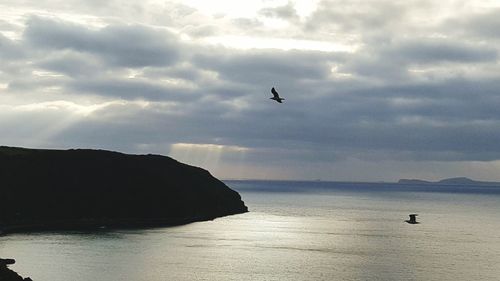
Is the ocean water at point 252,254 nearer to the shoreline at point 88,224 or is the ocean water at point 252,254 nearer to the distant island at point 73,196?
the shoreline at point 88,224

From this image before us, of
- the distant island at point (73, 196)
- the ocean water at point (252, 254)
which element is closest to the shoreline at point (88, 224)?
the distant island at point (73, 196)

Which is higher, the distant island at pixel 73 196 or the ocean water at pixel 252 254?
the distant island at pixel 73 196

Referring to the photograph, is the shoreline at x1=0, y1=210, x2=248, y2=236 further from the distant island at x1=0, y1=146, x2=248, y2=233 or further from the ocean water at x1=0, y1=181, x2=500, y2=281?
the ocean water at x1=0, y1=181, x2=500, y2=281

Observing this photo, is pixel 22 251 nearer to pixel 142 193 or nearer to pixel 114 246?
pixel 114 246

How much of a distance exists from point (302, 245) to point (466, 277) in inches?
1907

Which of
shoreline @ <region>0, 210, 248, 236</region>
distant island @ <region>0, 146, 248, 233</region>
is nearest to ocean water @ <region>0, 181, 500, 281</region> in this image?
shoreline @ <region>0, 210, 248, 236</region>

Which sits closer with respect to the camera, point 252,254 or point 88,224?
point 252,254

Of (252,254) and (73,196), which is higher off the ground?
(73,196)

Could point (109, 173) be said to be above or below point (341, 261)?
above

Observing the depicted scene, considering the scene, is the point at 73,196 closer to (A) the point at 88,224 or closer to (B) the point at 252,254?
(A) the point at 88,224

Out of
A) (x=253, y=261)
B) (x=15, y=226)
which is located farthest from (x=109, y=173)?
(x=253, y=261)

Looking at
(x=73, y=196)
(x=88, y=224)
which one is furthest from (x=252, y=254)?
(x=73, y=196)

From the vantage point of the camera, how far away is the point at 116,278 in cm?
9219

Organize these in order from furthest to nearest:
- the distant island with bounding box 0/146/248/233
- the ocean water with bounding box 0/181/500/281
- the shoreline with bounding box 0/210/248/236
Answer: the distant island with bounding box 0/146/248/233 → the shoreline with bounding box 0/210/248/236 → the ocean water with bounding box 0/181/500/281
